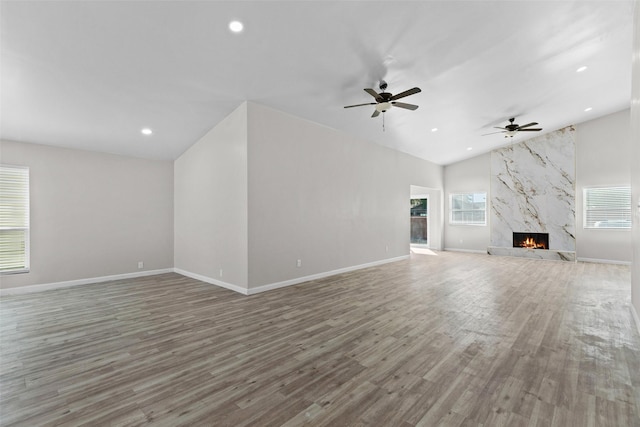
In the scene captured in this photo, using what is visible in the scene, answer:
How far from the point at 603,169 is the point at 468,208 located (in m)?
3.59

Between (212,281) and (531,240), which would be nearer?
(212,281)

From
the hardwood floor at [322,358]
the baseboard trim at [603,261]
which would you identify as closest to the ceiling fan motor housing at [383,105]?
the hardwood floor at [322,358]

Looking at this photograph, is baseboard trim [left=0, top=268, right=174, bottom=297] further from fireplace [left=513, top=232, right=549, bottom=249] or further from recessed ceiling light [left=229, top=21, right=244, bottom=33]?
fireplace [left=513, top=232, right=549, bottom=249]

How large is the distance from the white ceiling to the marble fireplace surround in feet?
9.51

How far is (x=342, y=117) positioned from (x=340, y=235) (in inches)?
97.5

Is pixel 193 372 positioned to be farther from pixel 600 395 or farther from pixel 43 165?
pixel 43 165

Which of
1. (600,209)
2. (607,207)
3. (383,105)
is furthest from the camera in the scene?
(600,209)

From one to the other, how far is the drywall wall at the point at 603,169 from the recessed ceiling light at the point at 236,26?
9.76 metres

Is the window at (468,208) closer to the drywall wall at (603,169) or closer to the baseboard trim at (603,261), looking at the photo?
the drywall wall at (603,169)

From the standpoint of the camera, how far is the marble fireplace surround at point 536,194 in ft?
27.6

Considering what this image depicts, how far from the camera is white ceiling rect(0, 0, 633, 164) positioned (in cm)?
294

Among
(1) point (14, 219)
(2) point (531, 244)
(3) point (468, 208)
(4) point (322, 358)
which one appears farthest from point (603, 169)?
(1) point (14, 219)

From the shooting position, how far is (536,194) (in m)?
8.93

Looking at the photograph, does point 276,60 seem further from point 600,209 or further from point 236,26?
point 600,209
